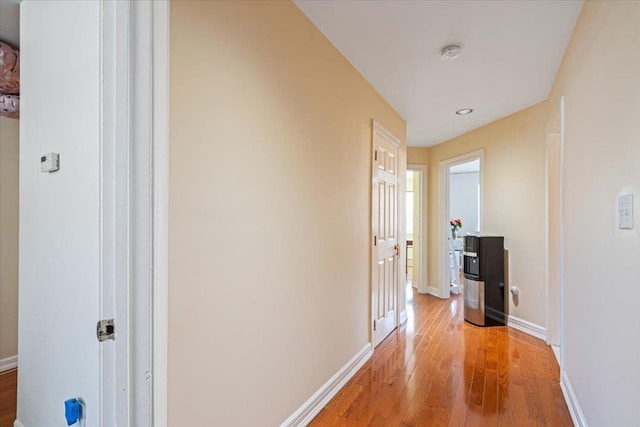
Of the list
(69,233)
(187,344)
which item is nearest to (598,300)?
(187,344)

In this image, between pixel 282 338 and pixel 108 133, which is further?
pixel 282 338

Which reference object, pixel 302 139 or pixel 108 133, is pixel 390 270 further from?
pixel 108 133

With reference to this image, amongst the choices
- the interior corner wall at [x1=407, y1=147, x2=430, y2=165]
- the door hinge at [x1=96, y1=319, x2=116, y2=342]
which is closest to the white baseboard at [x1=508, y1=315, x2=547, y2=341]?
the interior corner wall at [x1=407, y1=147, x2=430, y2=165]

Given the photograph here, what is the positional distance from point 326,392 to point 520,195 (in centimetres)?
289

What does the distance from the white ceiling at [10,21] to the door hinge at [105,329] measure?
1.89m

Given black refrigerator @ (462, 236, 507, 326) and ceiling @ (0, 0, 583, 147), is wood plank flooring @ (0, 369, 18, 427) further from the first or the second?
black refrigerator @ (462, 236, 507, 326)

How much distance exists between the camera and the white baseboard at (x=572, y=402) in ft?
5.91

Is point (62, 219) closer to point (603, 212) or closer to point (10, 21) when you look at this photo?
point (10, 21)

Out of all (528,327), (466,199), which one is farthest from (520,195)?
(466,199)

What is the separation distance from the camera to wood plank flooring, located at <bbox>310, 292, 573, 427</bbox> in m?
1.96

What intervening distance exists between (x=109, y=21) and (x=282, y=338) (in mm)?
1475

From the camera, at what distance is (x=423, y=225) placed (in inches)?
204

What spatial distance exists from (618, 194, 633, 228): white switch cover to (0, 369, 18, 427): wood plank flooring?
325 centimetres

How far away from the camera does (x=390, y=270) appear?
3.39 meters
